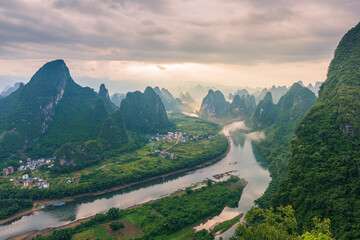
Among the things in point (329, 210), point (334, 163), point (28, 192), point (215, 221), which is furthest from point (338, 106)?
point (28, 192)

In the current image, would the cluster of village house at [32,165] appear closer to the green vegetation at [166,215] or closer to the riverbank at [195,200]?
the riverbank at [195,200]

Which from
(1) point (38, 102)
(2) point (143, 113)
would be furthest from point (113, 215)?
(2) point (143, 113)

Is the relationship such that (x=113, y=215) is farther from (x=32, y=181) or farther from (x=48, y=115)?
(x=48, y=115)

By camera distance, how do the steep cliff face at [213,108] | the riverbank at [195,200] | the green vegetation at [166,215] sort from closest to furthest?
1. the green vegetation at [166,215]
2. the riverbank at [195,200]
3. the steep cliff face at [213,108]

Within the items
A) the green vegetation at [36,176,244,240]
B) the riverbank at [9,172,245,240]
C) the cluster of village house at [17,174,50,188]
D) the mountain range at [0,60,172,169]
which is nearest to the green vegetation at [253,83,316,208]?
the riverbank at [9,172,245,240]

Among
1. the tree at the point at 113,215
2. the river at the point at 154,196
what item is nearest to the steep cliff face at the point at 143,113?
the river at the point at 154,196

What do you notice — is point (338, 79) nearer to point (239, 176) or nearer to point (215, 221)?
point (239, 176)
